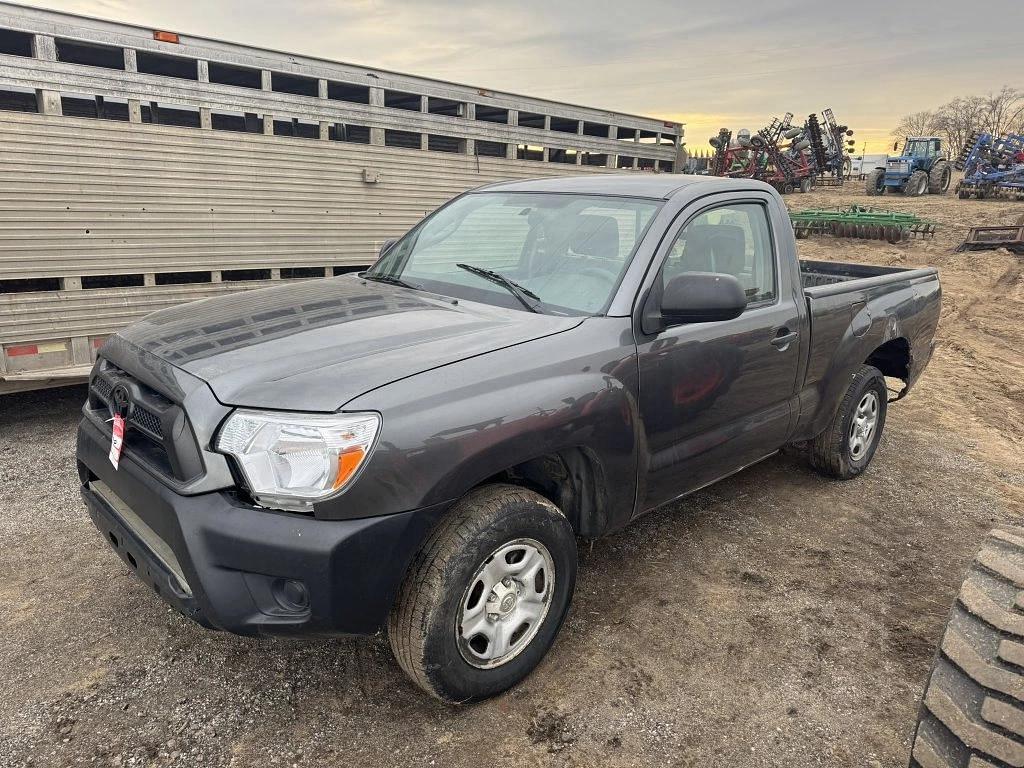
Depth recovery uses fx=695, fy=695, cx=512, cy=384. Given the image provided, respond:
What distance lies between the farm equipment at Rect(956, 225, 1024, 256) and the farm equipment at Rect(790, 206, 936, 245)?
1491 mm

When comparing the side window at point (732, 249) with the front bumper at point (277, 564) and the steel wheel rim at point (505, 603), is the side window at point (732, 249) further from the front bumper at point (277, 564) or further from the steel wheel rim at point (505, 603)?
the front bumper at point (277, 564)

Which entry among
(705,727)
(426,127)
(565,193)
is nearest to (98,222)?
(426,127)

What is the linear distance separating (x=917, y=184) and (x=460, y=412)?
3069 centimetres

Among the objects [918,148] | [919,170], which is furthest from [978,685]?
[918,148]

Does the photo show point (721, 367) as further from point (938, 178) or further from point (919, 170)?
point (938, 178)

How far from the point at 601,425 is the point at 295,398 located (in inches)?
43.7

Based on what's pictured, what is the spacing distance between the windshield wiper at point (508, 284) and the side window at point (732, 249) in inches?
23.9

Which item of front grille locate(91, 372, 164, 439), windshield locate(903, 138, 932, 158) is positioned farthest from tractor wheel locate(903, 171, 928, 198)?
front grille locate(91, 372, 164, 439)

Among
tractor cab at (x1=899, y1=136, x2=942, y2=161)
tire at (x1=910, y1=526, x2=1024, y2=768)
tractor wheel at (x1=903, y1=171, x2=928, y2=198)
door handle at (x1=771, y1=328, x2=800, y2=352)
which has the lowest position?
tire at (x1=910, y1=526, x2=1024, y2=768)

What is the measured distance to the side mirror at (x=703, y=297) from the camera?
264 cm

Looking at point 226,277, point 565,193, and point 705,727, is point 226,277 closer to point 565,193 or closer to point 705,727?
point 565,193

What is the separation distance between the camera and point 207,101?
522 cm

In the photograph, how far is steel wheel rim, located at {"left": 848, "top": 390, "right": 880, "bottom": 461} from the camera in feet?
14.7

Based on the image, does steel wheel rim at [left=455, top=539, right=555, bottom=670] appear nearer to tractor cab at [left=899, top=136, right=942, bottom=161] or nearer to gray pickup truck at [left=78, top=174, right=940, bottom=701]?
gray pickup truck at [left=78, top=174, right=940, bottom=701]
